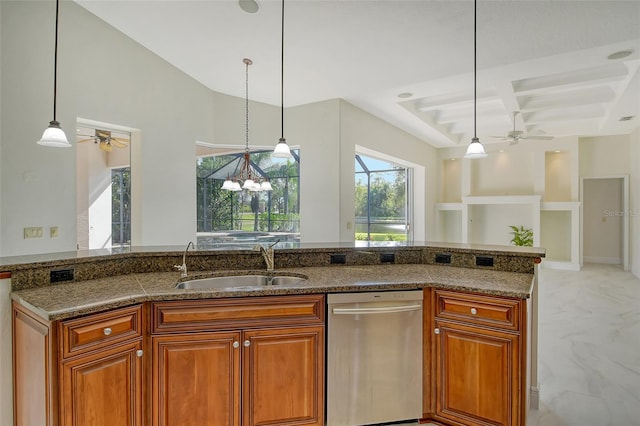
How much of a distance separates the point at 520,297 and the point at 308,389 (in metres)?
1.26

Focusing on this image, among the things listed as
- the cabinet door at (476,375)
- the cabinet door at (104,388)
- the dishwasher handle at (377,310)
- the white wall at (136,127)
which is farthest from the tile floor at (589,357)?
the white wall at (136,127)

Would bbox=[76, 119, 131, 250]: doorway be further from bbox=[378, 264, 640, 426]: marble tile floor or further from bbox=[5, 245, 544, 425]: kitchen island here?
bbox=[378, 264, 640, 426]: marble tile floor

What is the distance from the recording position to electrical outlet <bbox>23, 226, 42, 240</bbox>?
3320mm

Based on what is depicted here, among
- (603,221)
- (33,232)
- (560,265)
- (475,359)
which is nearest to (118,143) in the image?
(33,232)

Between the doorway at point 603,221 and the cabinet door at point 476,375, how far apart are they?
8185 mm

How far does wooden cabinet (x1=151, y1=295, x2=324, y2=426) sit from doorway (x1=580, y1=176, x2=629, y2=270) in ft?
29.0

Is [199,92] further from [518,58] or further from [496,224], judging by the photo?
[496,224]

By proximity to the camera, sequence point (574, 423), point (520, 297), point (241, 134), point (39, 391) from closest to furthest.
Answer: point (39, 391) < point (520, 297) < point (574, 423) < point (241, 134)

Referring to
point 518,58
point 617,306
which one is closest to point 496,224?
point 617,306

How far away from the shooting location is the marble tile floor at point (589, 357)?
2.30 meters

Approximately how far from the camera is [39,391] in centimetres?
159

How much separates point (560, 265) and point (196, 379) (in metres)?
8.64

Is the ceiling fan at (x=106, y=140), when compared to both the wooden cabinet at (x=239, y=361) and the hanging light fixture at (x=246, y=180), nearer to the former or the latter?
the hanging light fixture at (x=246, y=180)

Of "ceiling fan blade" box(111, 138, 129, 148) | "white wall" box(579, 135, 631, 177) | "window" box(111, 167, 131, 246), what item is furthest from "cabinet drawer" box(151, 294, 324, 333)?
"white wall" box(579, 135, 631, 177)
